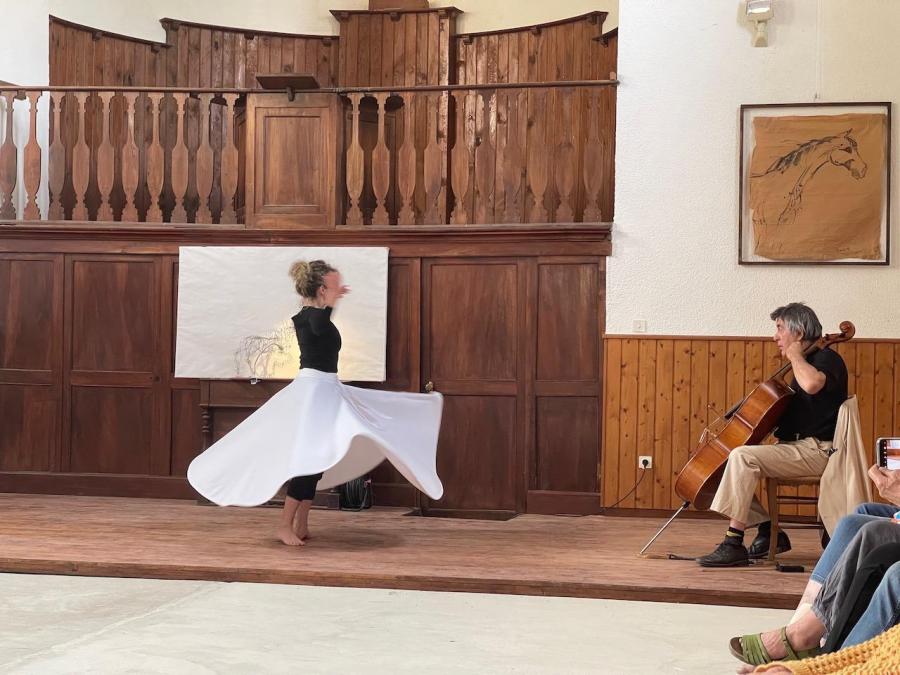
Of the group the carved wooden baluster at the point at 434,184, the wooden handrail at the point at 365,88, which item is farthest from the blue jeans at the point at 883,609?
the carved wooden baluster at the point at 434,184

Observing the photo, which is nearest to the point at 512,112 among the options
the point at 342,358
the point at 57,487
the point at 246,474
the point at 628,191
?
the point at 628,191

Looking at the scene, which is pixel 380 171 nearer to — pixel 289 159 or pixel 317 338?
pixel 289 159

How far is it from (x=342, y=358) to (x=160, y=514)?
1.63 meters

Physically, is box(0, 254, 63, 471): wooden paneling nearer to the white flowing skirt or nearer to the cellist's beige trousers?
the white flowing skirt

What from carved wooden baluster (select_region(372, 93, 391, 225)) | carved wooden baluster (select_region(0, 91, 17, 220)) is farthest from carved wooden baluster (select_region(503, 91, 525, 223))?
carved wooden baluster (select_region(0, 91, 17, 220))

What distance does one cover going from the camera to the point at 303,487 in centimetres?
618

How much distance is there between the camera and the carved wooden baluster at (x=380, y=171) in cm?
804

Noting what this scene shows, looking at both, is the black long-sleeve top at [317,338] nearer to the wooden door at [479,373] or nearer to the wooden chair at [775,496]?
the wooden door at [479,373]

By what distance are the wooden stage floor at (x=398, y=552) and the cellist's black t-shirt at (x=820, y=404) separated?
71 centimetres

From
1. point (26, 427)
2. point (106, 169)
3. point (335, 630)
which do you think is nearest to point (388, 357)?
point (106, 169)

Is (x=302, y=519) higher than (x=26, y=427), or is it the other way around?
(x=26, y=427)

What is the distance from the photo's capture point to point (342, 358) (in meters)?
7.95

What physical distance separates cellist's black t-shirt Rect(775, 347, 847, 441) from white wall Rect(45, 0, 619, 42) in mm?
5167

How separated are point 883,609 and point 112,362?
21.4ft
